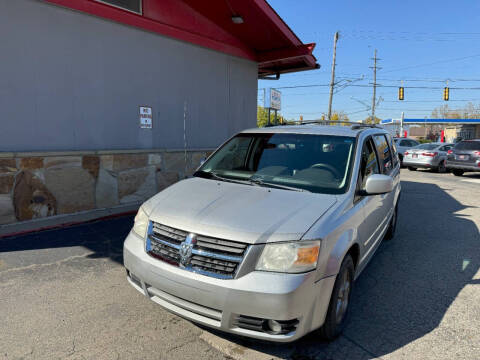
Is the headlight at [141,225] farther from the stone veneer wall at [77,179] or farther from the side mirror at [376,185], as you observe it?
the stone veneer wall at [77,179]

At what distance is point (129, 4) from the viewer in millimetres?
7035

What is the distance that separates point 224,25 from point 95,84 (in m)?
3.95

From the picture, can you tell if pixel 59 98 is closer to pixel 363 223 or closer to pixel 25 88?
→ pixel 25 88

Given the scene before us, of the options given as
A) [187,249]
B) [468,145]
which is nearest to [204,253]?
[187,249]

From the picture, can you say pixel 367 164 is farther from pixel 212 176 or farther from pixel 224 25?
pixel 224 25

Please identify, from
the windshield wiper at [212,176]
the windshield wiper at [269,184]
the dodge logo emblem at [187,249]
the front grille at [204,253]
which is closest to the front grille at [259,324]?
the front grille at [204,253]

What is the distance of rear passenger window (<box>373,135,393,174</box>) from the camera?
4.47 metres

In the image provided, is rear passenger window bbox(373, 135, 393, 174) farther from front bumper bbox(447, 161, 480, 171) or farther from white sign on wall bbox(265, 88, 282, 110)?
front bumper bbox(447, 161, 480, 171)

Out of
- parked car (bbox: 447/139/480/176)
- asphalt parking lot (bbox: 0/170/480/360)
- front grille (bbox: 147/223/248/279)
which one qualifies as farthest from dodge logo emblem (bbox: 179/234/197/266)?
parked car (bbox: 447/139/480/176)

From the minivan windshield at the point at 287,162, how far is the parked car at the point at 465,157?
14.2 m

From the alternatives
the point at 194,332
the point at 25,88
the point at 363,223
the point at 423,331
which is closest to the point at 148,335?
the point at 194,332

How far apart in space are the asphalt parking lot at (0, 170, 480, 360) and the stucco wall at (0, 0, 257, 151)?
215 centimetres

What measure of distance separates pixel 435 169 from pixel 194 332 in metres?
18.2

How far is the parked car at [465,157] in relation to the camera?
14766 mm
